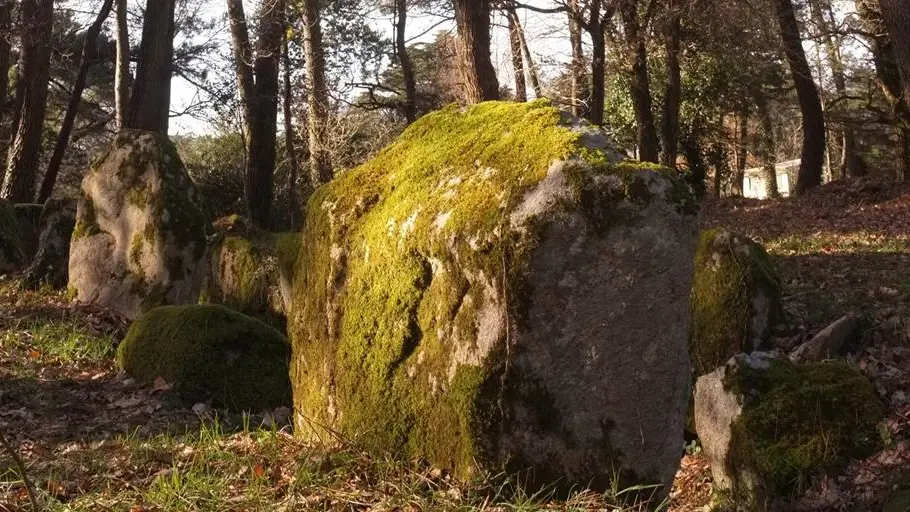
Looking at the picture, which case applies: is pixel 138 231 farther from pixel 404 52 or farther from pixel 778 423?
pixel 404 52

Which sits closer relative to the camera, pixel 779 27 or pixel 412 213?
pixel 412 213

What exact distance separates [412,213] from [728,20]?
16712mm

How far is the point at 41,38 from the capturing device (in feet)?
50.8

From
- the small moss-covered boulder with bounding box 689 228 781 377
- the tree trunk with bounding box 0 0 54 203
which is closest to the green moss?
the small moss-covered boulder with bounding box 689 228 781 377

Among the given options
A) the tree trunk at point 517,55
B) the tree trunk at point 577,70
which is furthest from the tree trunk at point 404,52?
the tree trunk at point 577,70

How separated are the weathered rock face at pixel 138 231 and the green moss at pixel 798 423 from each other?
653 centimetres

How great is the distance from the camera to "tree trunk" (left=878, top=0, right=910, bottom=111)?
12.2 m

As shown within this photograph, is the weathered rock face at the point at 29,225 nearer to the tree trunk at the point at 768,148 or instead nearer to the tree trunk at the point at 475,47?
the tree trunk at the point at 475,47

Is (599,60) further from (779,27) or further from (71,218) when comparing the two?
(71,218)

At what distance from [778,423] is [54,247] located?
939 cm

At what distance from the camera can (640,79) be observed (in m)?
18.2

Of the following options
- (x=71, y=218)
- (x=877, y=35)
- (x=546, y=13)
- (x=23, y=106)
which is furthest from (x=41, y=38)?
(x=877, y=35)

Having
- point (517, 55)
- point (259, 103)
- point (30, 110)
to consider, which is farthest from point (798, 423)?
point (30, 110)

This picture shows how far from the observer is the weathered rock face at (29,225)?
12969 millimetres
